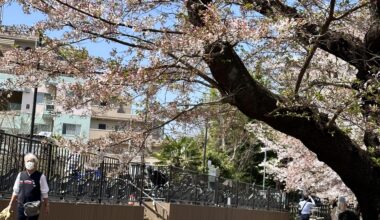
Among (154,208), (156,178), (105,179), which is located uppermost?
(156,178)

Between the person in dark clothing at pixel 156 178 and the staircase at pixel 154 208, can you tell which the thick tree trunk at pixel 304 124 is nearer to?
the staircase at pixel 154 208

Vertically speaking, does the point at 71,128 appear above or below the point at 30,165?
above

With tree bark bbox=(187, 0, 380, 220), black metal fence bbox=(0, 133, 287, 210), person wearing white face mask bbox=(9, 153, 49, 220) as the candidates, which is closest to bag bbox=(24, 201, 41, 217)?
person wearing white face mask bbox=(9, 153, 49, 220)

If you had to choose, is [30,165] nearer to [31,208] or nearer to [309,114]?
[31,208]

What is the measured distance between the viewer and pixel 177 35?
31.3 ft

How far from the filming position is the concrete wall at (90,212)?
11.9 meters

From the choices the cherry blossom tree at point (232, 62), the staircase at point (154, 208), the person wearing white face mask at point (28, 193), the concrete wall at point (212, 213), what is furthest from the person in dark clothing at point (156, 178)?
the person wearing white face mask at point (28, 193)

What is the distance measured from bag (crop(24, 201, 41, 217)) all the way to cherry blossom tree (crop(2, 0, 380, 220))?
199 cm

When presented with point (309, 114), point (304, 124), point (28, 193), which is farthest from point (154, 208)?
point (309, 114)

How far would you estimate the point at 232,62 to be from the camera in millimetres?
9805

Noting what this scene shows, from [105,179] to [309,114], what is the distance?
6.10 m

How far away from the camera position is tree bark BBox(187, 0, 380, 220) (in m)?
9.89

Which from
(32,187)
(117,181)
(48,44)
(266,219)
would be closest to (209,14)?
(48,44)

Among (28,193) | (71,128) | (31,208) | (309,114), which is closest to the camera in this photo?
(31,208)
